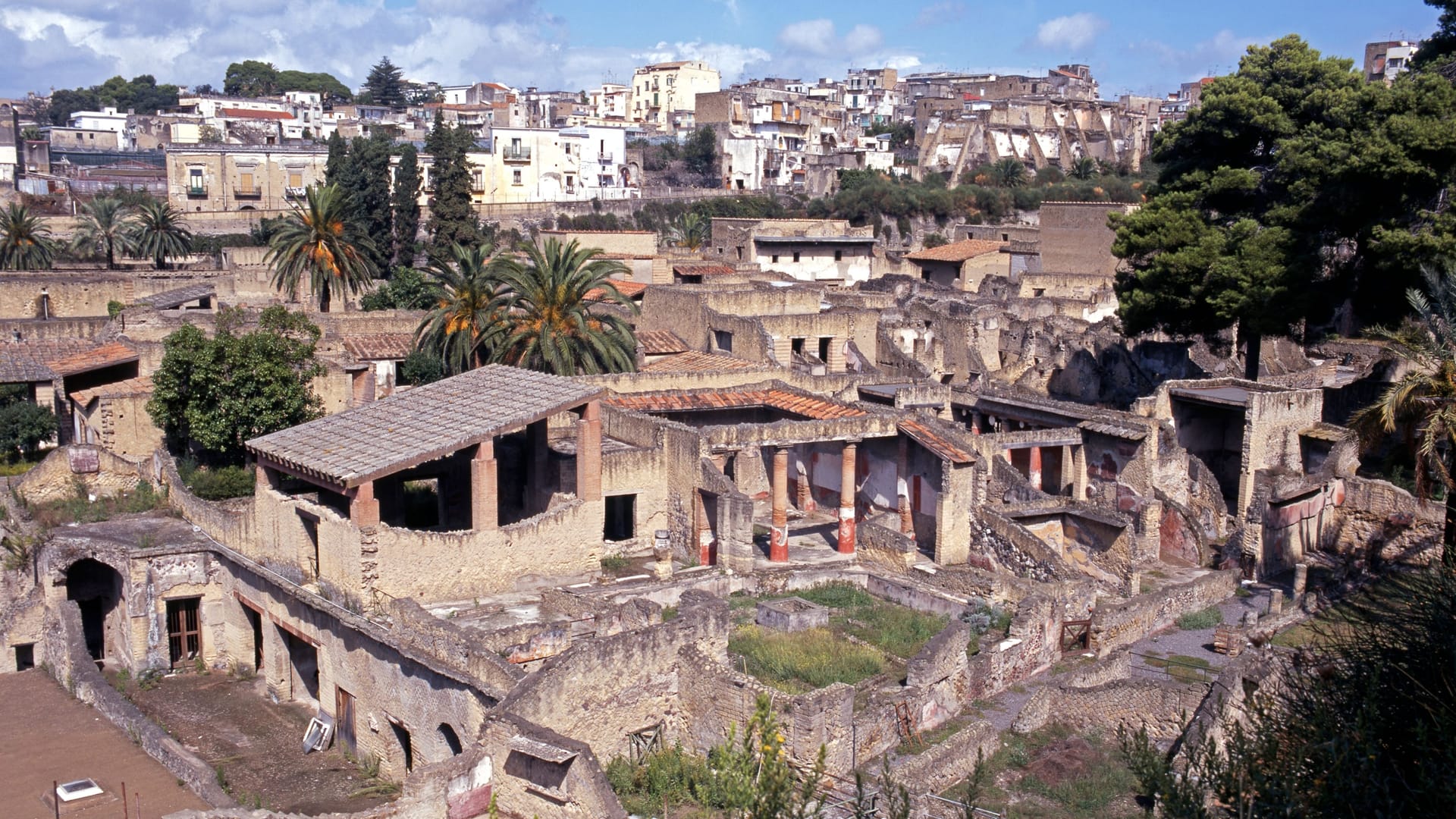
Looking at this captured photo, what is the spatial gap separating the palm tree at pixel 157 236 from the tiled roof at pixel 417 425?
3068 centimetres

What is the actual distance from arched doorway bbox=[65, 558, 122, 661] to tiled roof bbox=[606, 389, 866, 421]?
929 cm

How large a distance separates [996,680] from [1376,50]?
9491 cm

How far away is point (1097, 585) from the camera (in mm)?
22047

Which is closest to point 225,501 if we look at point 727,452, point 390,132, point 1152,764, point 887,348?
point 727,452

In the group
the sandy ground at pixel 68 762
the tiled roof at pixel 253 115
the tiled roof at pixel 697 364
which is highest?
the tiled roof at pixel 253 115

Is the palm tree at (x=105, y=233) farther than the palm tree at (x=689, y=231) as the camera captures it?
No

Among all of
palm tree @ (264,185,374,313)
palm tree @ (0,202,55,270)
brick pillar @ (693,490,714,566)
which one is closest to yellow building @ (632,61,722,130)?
palm tree @ (0,202,55,270)

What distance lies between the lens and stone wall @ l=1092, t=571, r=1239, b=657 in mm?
20172

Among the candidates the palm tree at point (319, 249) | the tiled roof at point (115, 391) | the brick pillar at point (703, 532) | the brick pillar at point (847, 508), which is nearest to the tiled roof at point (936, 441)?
the brick pillar at point (847, 508)

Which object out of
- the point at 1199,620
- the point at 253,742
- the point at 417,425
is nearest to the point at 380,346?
the point at 417,425

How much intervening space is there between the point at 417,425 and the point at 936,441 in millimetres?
9171

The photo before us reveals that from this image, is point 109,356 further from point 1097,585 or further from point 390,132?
point 390,132

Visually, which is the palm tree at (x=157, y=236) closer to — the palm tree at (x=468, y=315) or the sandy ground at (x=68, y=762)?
the palm tree at (x=468, y=315)

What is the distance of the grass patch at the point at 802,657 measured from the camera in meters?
17.5
